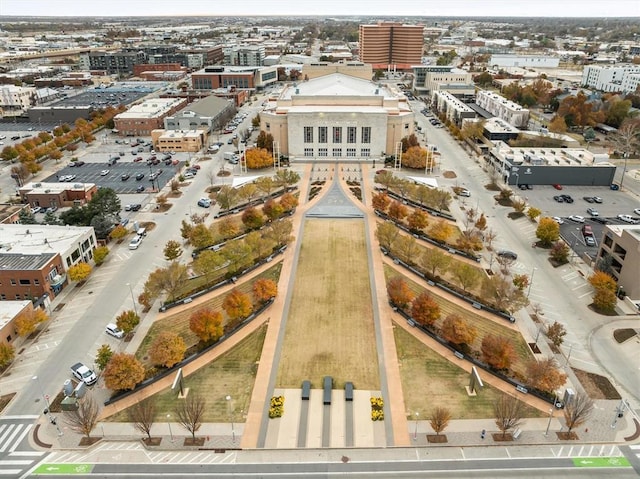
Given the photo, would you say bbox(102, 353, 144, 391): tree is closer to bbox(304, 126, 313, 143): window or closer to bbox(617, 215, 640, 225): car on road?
bbox(304, 126, 313, 143): window

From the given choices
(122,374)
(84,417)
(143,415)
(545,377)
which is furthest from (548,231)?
(84,417)

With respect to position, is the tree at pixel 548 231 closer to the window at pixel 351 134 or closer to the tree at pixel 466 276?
the tree at pixel 466 276

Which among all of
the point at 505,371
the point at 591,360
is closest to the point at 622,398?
the point at 591,360

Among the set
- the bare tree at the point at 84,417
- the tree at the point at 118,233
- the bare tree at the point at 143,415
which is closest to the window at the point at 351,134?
the tree at the point at 118,233

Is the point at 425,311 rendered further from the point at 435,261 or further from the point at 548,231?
the point at 548,231

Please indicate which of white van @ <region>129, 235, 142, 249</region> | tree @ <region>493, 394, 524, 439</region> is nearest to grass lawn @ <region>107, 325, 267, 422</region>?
tree @ <region>493, 394, 524, 439</region>

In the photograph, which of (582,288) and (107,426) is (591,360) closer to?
(582,288)
